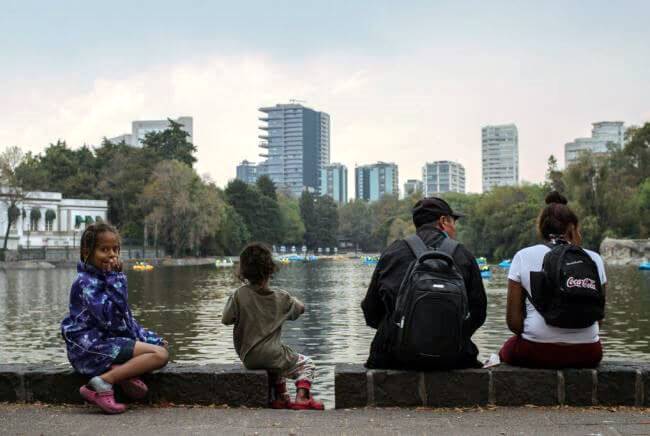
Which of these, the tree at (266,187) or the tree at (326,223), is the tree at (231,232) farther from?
the tree at (326,223)

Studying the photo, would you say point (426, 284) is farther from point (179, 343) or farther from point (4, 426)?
point (179, 343)

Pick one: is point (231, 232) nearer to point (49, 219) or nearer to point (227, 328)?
point (49, 219)

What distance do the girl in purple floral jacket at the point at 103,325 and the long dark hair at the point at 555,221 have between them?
2.73m

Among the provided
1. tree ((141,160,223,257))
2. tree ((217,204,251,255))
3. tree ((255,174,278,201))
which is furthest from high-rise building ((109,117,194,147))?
tree ((141,160,223,257))

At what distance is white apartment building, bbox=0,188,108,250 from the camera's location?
82375mm

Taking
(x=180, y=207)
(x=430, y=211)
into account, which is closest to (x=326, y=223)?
(x=180, y=207)

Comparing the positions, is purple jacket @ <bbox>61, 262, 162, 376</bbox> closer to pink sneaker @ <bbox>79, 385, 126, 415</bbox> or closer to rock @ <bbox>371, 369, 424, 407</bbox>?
pink sneaker @ <bbox>79, 385, 126, 415</bbox>

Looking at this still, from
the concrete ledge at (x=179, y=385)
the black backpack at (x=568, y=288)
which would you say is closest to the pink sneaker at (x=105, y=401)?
the concrete ledge at (x=179, y=385)

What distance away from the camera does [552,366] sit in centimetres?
557

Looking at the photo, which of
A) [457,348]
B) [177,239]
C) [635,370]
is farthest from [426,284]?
[177,239]

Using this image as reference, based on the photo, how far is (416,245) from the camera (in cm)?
541

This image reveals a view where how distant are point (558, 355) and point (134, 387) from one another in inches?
110

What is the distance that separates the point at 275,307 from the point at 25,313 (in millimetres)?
20480

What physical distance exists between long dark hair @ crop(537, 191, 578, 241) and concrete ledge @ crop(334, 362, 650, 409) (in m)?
0.91
